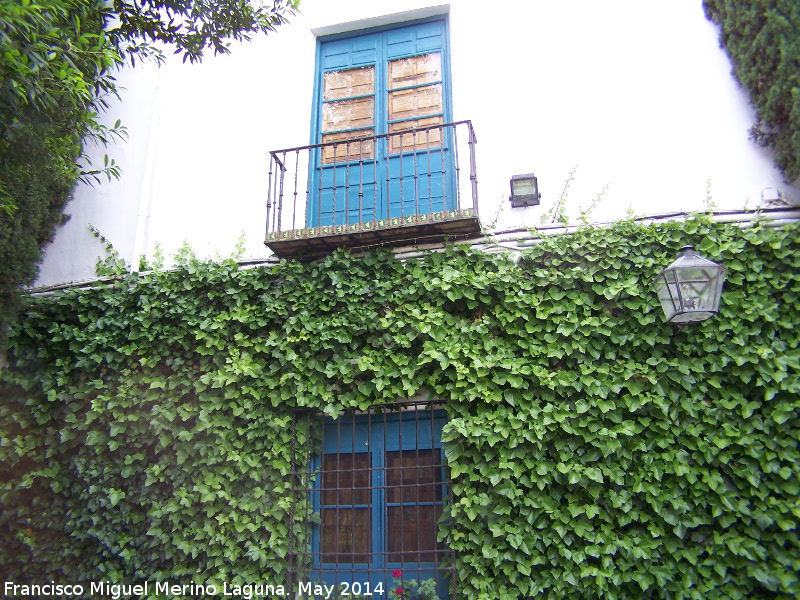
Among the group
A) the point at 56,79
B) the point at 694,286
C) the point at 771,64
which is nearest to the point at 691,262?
the point at 694,286

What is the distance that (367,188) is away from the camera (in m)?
5.08

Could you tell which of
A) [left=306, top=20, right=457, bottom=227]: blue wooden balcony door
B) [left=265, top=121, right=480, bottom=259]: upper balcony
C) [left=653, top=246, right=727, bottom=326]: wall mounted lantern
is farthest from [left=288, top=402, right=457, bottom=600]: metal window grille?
[left=653, top=246, right=727, bottom=326]: wall mounted lantern

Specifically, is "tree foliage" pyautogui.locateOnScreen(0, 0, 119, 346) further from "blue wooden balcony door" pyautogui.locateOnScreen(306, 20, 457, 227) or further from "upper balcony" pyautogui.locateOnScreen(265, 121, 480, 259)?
"blue wooden balcony door" pyautogui.locateOnScreen(306, 20, 457, 227)

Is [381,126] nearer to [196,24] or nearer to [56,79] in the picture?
[196,24]

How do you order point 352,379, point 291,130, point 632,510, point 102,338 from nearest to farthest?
1. point 632,510
2. point 352,379
3. point 102,338
4. point 291,130

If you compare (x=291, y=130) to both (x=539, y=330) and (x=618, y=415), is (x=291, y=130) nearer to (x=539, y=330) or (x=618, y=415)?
(x=539, y=330)

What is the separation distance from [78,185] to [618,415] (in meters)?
5.28

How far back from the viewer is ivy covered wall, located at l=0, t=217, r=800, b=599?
3559mm

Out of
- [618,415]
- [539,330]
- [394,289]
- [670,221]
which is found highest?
[670,221]

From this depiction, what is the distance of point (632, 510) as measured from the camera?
3.62m

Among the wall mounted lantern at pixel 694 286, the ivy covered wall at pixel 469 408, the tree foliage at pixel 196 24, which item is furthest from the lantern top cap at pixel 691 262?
the tree foliage at pixel 196 24

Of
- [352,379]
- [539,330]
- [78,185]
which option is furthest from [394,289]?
[78,185]

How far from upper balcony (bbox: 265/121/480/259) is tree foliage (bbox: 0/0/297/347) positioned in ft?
4.36

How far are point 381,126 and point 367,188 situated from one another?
65cm
